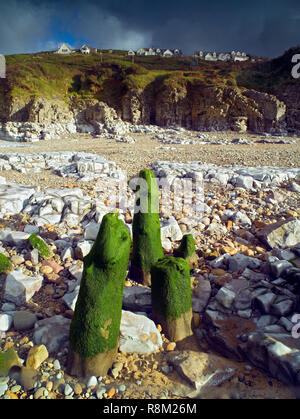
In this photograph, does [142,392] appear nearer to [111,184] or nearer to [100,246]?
[100,246]

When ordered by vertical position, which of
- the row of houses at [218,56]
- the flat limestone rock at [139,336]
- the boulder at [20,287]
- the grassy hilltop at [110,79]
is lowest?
the flat limestone rock at [139,336]

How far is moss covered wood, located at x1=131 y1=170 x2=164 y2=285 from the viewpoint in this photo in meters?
4.61

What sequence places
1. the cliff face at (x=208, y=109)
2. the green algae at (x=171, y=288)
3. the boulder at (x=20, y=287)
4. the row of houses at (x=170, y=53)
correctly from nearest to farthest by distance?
the green algae at (x=171, y=288)
the boulder at (x=20, y=287)
the cliff face at (x=208, y=109)
the row of houses at (x=170, y=53)

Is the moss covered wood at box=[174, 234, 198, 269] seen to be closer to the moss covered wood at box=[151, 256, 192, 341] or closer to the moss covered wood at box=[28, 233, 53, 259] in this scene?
the moss covered wood at box=[151, 256, 192, 341]

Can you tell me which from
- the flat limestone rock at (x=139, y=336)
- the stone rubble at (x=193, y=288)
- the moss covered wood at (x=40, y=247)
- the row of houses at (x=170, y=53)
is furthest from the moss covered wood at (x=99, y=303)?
the row of houses at (x=170, y=53)

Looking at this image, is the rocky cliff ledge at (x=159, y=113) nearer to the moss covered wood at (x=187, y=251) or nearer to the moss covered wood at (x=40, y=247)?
the moss covered wood at (x=40, y=247)

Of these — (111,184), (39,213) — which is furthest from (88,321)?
(111,184)

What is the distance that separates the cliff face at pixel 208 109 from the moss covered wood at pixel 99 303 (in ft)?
101

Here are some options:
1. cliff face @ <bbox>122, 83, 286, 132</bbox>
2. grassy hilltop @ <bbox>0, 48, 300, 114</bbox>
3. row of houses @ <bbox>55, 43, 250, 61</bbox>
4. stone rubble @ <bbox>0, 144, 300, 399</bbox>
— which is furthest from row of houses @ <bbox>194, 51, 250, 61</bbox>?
stone rubble @ <bbox>0, 144, 300, 399</bbox>

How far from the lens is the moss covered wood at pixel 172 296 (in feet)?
11.9

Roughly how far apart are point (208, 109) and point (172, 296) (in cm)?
3249

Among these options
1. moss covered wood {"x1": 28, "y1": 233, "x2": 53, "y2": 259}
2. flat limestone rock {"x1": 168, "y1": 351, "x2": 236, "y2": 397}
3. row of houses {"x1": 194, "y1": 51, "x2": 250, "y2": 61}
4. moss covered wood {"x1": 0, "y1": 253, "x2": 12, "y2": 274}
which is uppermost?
row of houses {"x1": 194, "y1": 51, "x2": 250, "y2": 61}

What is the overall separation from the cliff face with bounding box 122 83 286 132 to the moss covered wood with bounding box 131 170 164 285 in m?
28.9

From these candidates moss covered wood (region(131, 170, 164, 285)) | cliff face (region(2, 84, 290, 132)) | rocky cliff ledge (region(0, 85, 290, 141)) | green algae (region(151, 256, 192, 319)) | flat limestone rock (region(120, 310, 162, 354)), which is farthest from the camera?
cliff face (region(2, 84, 290, 132))
